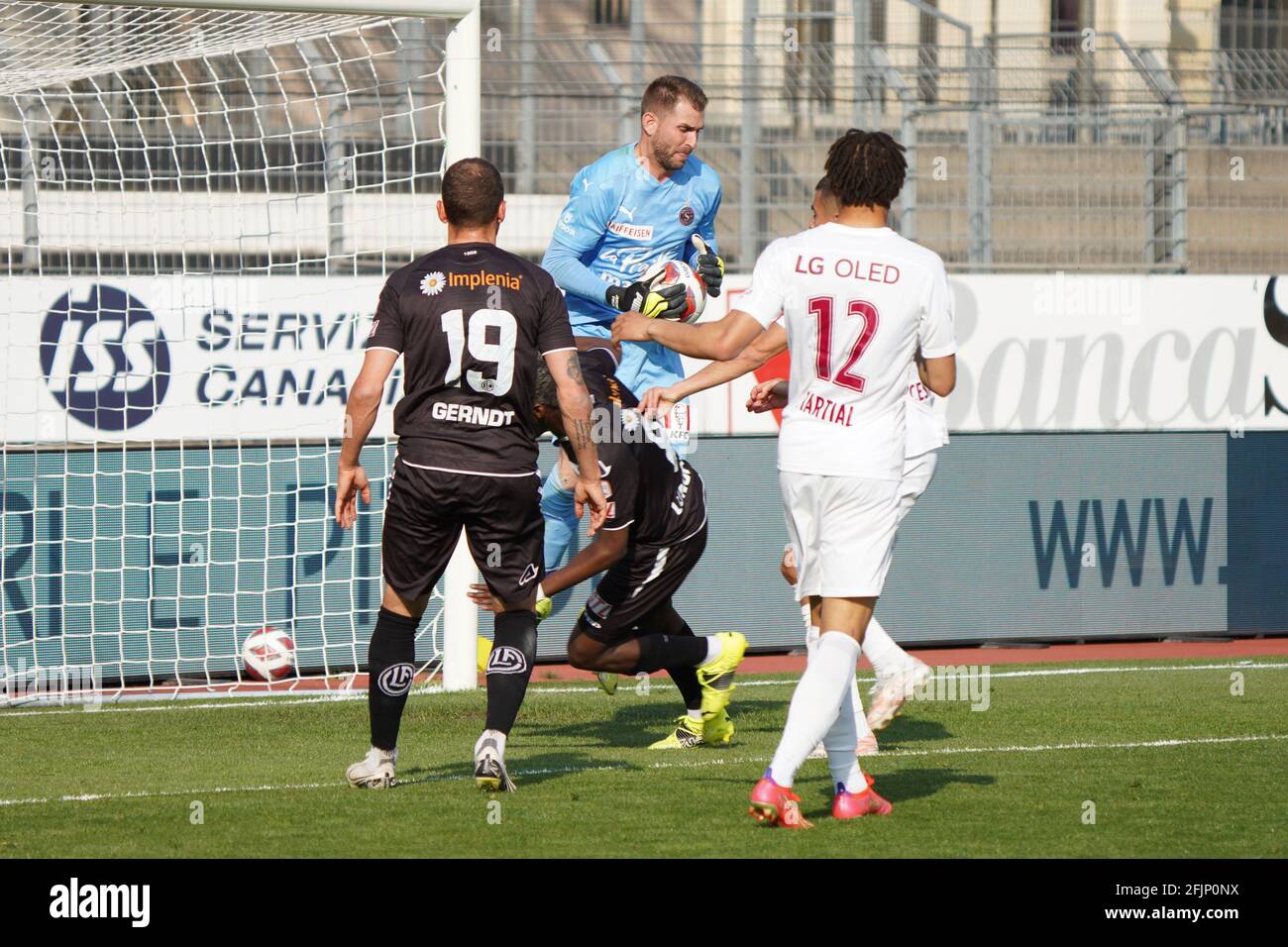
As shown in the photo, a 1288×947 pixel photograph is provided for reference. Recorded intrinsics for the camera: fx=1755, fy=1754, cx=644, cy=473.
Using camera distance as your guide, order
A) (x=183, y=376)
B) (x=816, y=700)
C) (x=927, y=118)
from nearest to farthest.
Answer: (x=816, y=700) → (x=183, y=376) → (x=927, y=118)

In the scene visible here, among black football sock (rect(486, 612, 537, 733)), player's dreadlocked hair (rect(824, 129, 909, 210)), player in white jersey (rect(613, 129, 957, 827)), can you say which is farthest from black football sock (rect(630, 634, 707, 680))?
player's dreadlocked hair (rect(824, 129, 909, 210))

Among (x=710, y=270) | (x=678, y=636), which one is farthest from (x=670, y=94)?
(x=678, y=636)

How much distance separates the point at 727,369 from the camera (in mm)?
5973

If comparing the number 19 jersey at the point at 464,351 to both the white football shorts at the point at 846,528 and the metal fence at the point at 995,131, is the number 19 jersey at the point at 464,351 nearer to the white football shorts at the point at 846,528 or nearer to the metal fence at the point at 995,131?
the white football shorts at the point at 846,528

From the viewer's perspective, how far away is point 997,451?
12.6m

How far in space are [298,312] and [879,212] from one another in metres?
6.79

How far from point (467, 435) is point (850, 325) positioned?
4.60ft

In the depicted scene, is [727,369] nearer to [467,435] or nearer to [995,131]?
[467,435]

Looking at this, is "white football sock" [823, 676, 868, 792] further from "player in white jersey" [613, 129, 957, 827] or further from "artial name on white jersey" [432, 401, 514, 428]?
"artial name on white jersey" [432, 401, 514, 428]

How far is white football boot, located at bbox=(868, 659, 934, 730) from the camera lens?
22.7 ft

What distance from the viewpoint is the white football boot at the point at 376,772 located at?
6.05 metres

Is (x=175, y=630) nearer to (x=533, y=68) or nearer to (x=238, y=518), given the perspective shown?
(x=238, y=518)

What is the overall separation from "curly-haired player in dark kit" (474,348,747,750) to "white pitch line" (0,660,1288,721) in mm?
2113
